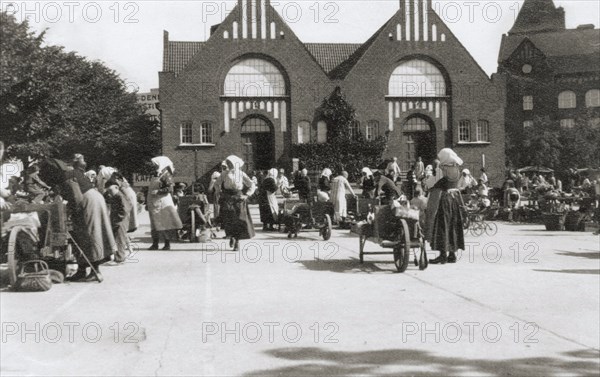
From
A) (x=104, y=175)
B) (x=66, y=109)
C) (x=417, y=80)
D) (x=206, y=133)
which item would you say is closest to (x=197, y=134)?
(x=206, y=133)

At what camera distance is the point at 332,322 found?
8039 millimetres

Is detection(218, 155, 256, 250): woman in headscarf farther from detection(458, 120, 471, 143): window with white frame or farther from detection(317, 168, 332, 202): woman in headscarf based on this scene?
detection(458, 120, 471, 143): window with white frame

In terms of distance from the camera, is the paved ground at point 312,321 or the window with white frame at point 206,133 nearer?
the paved ground at point 312,321

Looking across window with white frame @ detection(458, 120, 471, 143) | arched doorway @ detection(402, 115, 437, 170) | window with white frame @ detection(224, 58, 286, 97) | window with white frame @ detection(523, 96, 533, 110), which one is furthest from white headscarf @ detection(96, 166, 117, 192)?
window with white frame @ detection(523, 96, 533, 110)

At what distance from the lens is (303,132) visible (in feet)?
155

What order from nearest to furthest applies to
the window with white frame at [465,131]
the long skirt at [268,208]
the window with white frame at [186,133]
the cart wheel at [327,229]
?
the cart wheel at [327,229], the long skirt at [268,208], the window with white frame at [186,133], the window with white frame at [465,131]

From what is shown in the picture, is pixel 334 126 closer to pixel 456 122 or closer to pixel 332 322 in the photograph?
pixel 456 122

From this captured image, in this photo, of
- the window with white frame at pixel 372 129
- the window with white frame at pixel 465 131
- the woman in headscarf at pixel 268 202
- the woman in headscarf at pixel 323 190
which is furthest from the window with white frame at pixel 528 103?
the woman in headscarf at pixel 268 202

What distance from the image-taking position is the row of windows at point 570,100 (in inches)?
2822

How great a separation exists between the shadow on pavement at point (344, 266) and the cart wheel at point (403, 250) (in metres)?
0.24

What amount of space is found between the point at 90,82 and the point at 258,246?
154 ft

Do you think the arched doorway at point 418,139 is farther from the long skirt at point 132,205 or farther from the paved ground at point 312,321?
the paved ground at point 312,321

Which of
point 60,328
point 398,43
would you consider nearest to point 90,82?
point 398,43

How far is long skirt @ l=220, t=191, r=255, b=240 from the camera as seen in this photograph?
15875 millimetres
